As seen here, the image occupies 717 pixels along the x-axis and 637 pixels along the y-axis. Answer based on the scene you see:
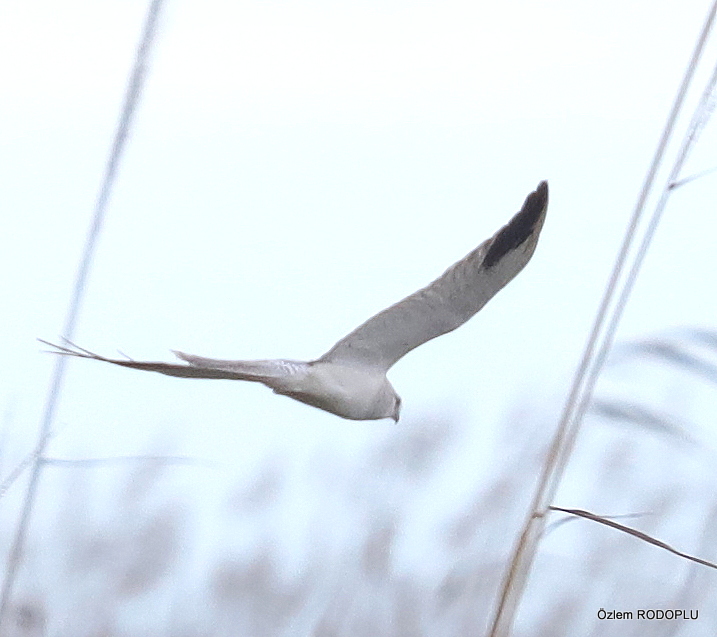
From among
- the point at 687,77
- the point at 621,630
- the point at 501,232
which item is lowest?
the point at 621,630

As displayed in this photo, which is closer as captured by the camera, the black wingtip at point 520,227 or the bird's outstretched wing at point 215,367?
the bird's outstretched wing at point 215,367

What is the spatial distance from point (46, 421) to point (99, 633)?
0.27 m

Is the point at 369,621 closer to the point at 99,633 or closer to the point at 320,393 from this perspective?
the point at 99,633

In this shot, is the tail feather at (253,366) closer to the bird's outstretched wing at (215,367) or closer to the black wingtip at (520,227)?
the bird's outstretched wing at (215,367)

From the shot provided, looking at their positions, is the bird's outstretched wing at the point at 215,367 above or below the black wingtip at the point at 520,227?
below

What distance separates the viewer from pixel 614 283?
0.67m

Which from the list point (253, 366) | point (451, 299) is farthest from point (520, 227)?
point (253, 366)

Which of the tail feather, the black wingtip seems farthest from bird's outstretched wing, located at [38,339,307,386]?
the black wingtip

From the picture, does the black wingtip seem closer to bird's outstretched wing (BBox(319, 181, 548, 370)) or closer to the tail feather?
bird's outstretched wing (BBox(319, 181, 548, 370))

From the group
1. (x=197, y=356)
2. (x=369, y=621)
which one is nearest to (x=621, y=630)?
(x=369, y=621)

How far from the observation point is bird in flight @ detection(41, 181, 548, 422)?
2.00 ft

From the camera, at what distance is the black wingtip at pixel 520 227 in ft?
2.02

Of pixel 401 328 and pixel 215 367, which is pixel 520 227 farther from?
pixel 215 367

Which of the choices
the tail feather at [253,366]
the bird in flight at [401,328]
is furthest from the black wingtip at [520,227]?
the tail feather at [253,366]
